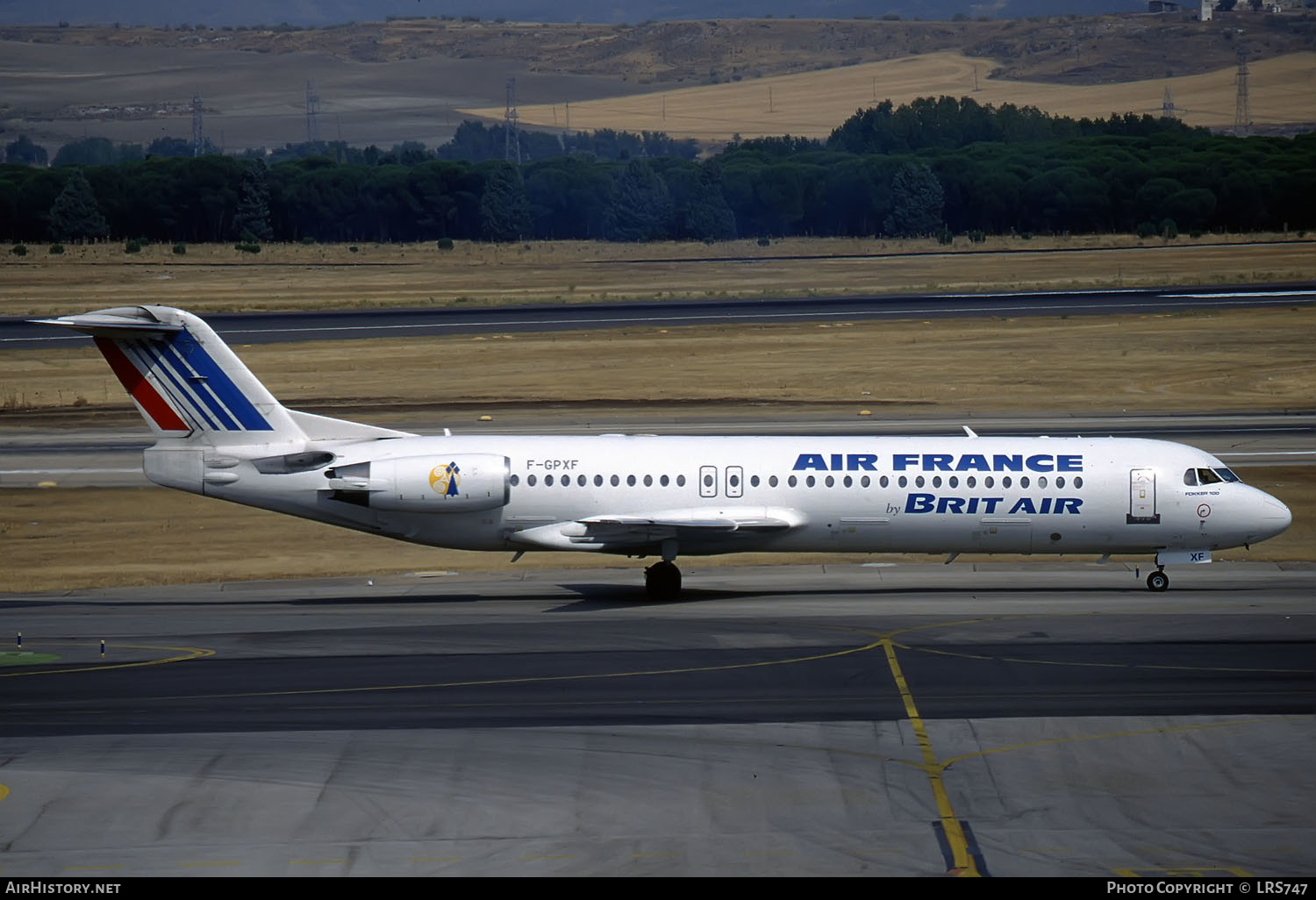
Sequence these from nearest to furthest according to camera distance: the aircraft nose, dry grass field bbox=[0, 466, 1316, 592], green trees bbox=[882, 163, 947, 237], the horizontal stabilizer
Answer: the aircraft nose < the horizontal stabilizer < dry grass field bbox=[0, 466, 1316, 592] < green trees bbox=[882, 163, 947, 237]

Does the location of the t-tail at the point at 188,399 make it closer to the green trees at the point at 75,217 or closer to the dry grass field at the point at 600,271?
the dry grass field at the point at 600,271

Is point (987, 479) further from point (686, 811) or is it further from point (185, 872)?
point (185, 872)

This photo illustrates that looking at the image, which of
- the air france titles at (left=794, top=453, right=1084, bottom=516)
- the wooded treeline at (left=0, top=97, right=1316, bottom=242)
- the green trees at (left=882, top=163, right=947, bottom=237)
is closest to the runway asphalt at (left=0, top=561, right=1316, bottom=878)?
the air france titles at (left=794, top=453, right=1084, bottom=516)

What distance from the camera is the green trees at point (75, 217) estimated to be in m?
134

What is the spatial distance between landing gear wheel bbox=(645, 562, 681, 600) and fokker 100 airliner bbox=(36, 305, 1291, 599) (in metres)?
0.04

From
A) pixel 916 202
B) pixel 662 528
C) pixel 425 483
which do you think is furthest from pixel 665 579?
pixel 916 202

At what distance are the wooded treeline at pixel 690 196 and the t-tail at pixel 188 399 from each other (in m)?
106

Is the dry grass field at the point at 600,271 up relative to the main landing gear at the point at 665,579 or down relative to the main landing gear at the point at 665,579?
up

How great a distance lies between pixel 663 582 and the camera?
35250 millimetres

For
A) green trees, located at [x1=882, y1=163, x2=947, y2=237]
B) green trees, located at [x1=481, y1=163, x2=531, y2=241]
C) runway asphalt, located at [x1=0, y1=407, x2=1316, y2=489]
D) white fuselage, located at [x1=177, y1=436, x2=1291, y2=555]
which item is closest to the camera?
white fuselage, located at [x1=177, y1=436, x2=1291, y2=555]

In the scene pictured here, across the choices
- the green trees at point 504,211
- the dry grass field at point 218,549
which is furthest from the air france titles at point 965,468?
the green trees at point 504,211

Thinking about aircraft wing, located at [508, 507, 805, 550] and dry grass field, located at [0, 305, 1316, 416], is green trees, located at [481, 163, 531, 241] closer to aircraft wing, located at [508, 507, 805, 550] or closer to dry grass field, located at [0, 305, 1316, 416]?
dry grass field, located at [0, 305, 1316, 416]

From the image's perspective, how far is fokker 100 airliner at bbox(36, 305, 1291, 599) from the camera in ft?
114
